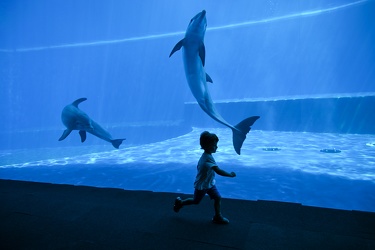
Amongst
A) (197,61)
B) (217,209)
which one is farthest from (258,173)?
(217,209)

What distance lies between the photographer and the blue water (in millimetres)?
5160

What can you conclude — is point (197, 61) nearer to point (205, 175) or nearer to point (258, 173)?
point (258, 173)

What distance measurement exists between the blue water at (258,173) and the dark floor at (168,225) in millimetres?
2394

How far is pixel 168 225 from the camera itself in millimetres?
2385

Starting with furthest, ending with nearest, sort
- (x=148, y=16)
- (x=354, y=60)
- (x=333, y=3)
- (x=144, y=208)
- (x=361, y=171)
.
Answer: (x=354, y=60) < (x=148, y=16) < (x=333, y=3) < (x=361, y=171) < (x=144, y=208)

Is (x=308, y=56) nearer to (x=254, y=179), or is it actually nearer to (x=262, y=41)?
(x=262, y=41)

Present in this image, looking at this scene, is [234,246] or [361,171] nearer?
[234,246]

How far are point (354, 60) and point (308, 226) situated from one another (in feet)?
194

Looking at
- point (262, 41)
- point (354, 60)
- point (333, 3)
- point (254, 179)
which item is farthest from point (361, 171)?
Answer: point (262, 41)

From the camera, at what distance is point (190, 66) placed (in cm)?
587

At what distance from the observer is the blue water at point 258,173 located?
5160mm

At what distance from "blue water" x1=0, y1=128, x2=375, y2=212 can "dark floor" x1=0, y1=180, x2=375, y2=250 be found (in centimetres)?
239

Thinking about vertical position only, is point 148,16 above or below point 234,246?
above

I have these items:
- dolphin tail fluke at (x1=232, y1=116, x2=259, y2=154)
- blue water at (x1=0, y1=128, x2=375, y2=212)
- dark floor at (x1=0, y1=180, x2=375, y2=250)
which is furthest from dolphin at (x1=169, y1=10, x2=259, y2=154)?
dark floor at (x1=0, y1=180, x2=375, y2=250)
